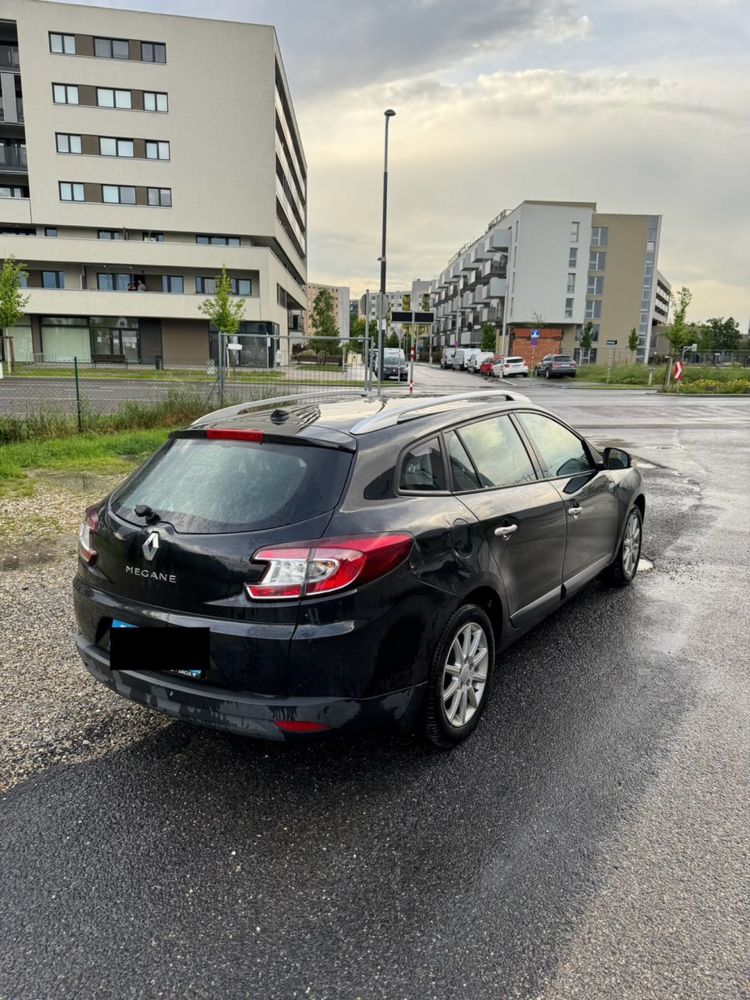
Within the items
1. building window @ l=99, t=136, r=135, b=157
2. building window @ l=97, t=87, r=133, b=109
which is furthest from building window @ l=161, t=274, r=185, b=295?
building window @ l=97, t=87, r=133, b=109

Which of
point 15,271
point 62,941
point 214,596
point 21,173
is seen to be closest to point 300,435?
point 214,596

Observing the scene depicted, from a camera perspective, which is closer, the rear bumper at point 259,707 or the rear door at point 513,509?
the rear bumper at point 259,707

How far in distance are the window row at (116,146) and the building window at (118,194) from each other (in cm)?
181

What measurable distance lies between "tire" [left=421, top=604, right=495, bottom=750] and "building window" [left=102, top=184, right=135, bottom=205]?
47.1 metres

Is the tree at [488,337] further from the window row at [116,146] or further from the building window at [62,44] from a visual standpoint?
the building window at [62,44]

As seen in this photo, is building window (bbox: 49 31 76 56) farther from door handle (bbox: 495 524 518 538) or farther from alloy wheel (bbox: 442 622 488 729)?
alloy wheel (bbox: 442 622 488 729)

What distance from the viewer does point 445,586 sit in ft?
9.84

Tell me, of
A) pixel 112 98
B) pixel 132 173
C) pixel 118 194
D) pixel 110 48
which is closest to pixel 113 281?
pixel 118 194

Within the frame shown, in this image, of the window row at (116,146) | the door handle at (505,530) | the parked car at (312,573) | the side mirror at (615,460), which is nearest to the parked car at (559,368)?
the window row at (116,146)

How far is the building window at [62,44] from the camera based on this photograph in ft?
135

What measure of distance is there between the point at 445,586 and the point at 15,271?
40.5 m

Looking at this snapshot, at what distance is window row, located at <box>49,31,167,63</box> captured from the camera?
41188 mm

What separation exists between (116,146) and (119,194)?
106 inches

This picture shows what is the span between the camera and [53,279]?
44.4 m
